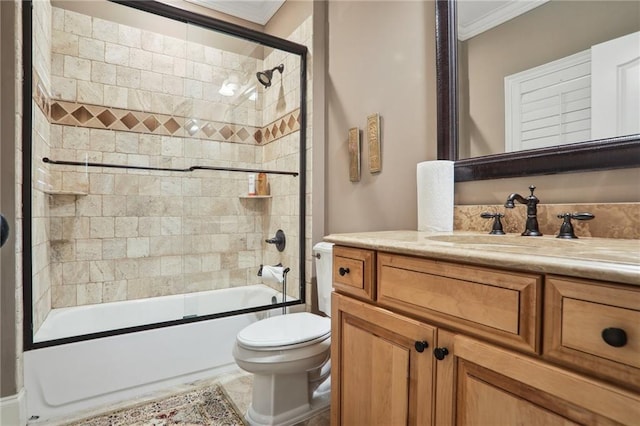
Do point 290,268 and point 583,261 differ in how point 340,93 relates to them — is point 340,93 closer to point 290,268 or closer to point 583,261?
point 290,268

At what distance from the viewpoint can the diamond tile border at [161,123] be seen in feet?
7.19

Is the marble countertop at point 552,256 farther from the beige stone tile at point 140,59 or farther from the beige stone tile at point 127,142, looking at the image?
the beige stone tile at point 140,59

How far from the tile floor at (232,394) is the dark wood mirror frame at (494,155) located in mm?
1303

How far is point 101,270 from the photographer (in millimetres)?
2291

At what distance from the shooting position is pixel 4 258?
→ 56.6 inches

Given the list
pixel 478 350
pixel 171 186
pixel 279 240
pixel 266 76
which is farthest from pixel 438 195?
pixel 171 186

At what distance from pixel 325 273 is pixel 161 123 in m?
1.74

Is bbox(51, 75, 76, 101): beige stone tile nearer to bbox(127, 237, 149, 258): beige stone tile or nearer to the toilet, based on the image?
bbox(127, 237, 149, 258): beige stone tile

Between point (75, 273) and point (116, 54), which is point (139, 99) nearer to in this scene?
point (116, 54)

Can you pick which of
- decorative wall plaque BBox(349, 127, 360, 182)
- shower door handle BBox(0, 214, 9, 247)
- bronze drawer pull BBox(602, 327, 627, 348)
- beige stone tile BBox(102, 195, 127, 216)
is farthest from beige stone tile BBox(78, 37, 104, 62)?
bronze drawer pull BBox(602, 327, 627, 348)

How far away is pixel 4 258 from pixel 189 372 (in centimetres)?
110

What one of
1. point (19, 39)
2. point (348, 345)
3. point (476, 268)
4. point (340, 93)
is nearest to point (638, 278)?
point (476, 268)

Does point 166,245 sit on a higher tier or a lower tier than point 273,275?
higher

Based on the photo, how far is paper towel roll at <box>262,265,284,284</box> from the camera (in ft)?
7.68
